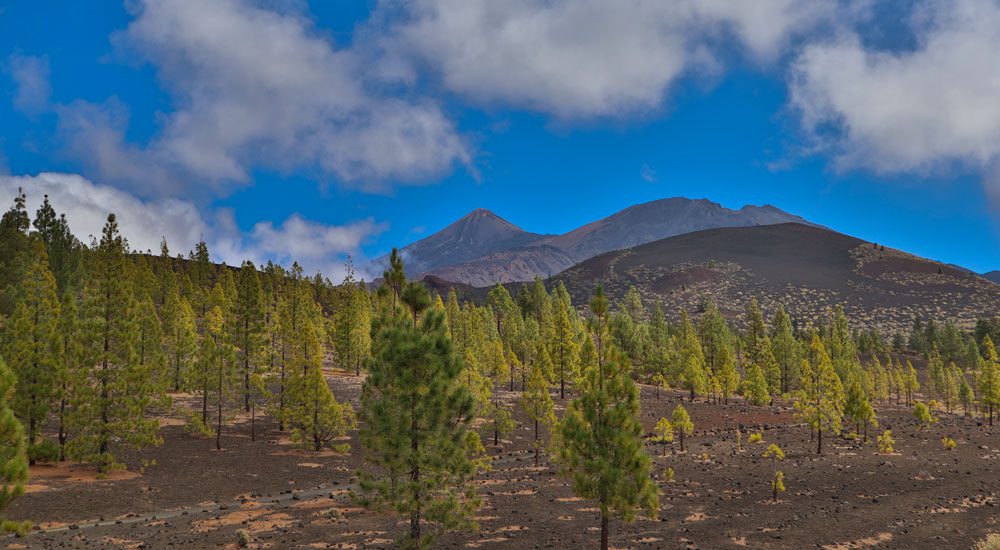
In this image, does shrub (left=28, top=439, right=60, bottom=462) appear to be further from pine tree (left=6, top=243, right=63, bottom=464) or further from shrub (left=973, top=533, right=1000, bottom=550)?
shrub (left=973, top=533, right=1000, bottom=550)

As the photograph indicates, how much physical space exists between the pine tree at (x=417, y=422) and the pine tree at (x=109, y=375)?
918 inches

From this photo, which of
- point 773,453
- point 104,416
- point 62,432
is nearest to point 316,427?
point 104,416

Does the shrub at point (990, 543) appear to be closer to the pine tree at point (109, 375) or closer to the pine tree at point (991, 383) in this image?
the pine tree at point (109, 375)

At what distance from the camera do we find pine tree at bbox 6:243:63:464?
31.8 metres

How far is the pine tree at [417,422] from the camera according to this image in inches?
779

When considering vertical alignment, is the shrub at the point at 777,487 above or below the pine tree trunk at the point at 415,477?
below

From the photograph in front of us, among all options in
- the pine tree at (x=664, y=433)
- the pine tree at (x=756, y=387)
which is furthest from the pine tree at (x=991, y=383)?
the pine tree at (x=664, y=433)

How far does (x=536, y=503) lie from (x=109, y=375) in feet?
93.8

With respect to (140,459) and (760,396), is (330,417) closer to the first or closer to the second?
(140,459)

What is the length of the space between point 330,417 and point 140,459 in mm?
12663

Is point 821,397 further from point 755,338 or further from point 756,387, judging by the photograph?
point 755,338

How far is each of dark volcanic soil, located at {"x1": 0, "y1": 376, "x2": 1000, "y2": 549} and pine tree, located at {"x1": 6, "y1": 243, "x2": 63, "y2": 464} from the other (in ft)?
14.7

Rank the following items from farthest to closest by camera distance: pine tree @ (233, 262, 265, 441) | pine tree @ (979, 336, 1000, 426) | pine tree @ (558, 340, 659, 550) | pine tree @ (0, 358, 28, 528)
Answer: pine tree @ (979, 336, 1000, 426) → pine tree @ (233, 262, 265, 441) → pine tree @ (558, 340, 659, 550) → pine tree @ (0, 358, 28, 528)

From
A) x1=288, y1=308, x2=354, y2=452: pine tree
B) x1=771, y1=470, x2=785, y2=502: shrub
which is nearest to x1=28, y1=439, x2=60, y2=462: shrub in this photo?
x1=288, y1=308, x2=354, y2=452: pine tree
